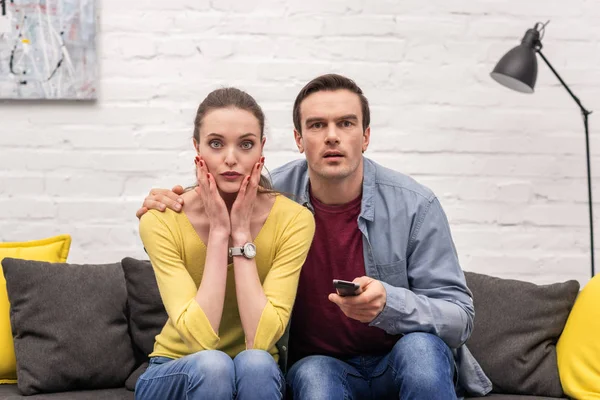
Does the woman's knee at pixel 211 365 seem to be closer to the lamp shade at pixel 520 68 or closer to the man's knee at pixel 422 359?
the man's knee at pixel 422 359

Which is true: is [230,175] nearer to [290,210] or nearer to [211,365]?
[290,210]

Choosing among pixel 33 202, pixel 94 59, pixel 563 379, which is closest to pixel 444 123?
pixel 563 379

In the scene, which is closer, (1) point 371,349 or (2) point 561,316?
(1) point 371,349

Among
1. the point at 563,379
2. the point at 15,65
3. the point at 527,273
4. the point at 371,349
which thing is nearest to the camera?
the point at 371,349

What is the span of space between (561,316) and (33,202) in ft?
6.01

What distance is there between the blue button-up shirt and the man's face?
12cm

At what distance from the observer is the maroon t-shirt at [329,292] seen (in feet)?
7.11

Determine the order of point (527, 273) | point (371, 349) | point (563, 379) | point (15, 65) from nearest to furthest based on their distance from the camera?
point (371, 349) → point (563, 379) → point (15, 65) → point (527, 273)

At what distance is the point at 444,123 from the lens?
9.76 feet

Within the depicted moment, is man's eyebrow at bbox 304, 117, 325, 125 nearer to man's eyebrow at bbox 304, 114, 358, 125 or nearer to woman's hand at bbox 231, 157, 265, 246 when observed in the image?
man's eyebrow at bbox 304, 114, 358, 125

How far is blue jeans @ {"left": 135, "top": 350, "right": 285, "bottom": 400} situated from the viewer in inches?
71.8

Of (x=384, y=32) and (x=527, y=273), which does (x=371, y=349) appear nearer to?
(x=527, y=273)

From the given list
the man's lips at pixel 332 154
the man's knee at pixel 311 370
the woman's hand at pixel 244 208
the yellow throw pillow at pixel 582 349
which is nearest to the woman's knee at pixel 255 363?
the man's knee at pixel 311 370

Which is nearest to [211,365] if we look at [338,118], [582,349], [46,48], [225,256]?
[225,256]
